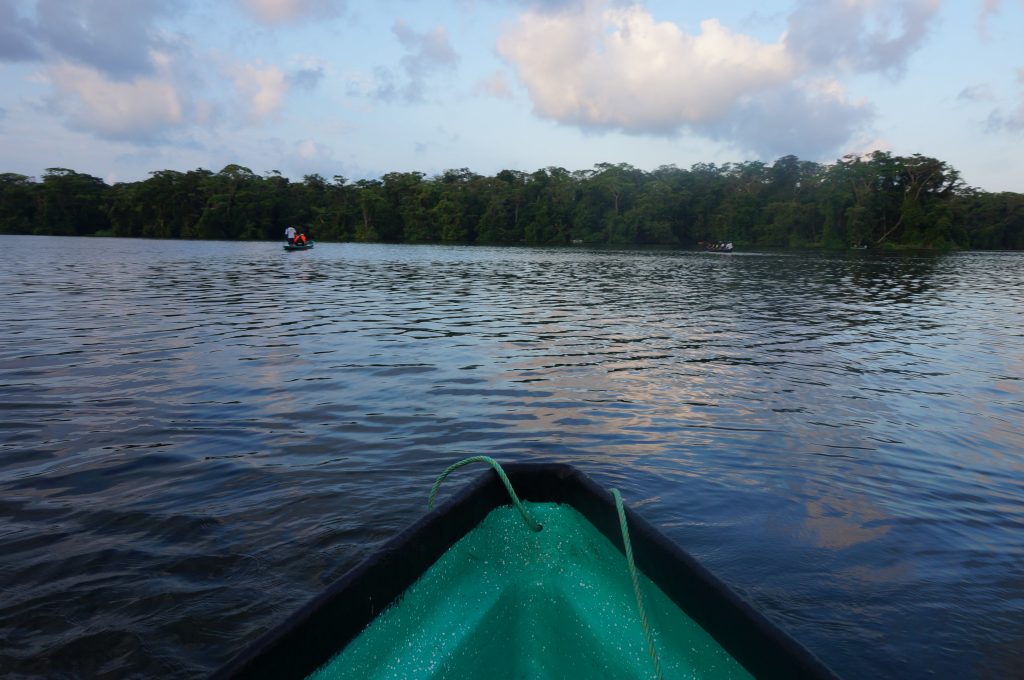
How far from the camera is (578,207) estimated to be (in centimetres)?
12081

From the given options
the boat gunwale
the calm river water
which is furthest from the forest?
the boat gunwale

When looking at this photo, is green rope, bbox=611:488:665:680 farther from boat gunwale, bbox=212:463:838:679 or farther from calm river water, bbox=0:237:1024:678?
calm river water, bbox=0:237:1024:678

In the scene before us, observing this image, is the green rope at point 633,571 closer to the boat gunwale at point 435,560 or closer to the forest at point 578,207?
the boat gunwale at point 435,560

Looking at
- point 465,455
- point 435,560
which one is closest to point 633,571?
point 435,560

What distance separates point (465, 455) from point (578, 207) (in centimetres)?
11824

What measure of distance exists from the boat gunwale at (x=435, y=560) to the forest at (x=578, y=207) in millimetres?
108624

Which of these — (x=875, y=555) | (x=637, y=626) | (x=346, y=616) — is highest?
(x=346, y=616)

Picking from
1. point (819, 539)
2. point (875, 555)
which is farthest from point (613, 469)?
point (875, 555)

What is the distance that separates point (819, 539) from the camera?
5.35 m

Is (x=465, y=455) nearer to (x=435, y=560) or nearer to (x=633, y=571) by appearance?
(x=435, y=560)

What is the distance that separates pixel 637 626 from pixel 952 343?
56.9 feet

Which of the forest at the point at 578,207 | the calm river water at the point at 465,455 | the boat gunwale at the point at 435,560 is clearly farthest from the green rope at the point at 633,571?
the forest at the point at 578,207

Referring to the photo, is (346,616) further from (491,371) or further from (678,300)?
(678,300)

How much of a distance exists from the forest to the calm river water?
9685 cm
